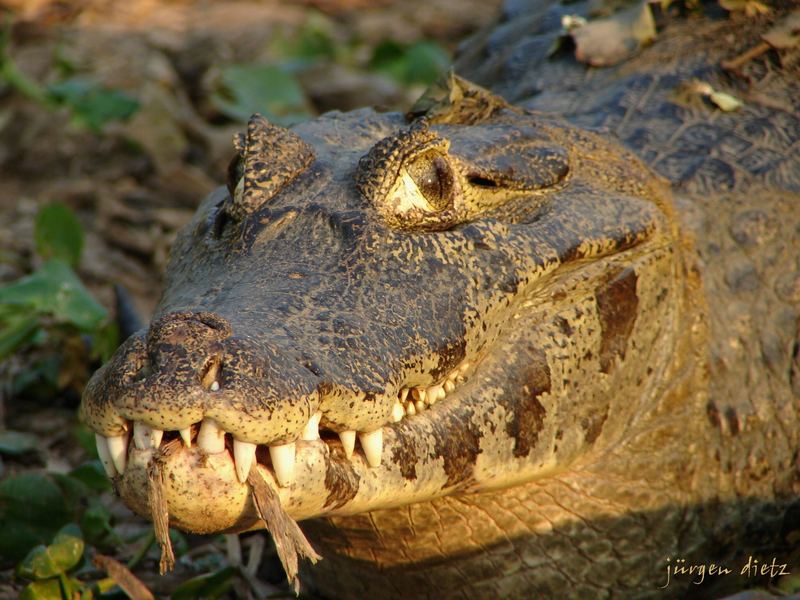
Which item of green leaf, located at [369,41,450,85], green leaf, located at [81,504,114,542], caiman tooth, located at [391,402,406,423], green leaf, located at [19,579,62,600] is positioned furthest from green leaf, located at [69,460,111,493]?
green leaf, located at [369,41,450,85]

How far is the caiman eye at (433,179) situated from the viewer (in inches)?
116

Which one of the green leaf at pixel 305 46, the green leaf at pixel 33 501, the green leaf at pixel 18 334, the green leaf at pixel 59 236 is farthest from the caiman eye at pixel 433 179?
the green leaf at pixel 305 46

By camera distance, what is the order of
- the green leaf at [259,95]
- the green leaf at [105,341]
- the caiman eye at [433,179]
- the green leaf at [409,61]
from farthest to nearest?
the green leaf at [409,61]
the green leaf at [259,95]
the green leaf at [105,341]
the caiman eye at [433,179]

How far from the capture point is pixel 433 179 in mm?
2971

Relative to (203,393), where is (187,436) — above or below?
below

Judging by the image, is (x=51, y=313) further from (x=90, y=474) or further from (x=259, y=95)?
(x=259, y=95)

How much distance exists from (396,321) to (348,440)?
31 centimetres

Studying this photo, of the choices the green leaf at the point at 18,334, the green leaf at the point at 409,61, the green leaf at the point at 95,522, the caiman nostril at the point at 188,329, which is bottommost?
the green leaf at the point at 409,61

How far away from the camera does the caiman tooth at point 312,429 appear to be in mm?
2353

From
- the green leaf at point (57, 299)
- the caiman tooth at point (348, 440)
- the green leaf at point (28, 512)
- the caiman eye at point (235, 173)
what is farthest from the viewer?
the green leaf at point (57, 299)

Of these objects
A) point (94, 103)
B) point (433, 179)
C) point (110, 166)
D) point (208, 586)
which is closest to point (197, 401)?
point (433, 179)

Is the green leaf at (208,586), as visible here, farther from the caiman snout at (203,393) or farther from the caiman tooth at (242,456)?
the caiman tooth at (242,456)

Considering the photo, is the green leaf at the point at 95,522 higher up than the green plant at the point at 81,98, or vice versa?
the green plant at the point at 81,98
